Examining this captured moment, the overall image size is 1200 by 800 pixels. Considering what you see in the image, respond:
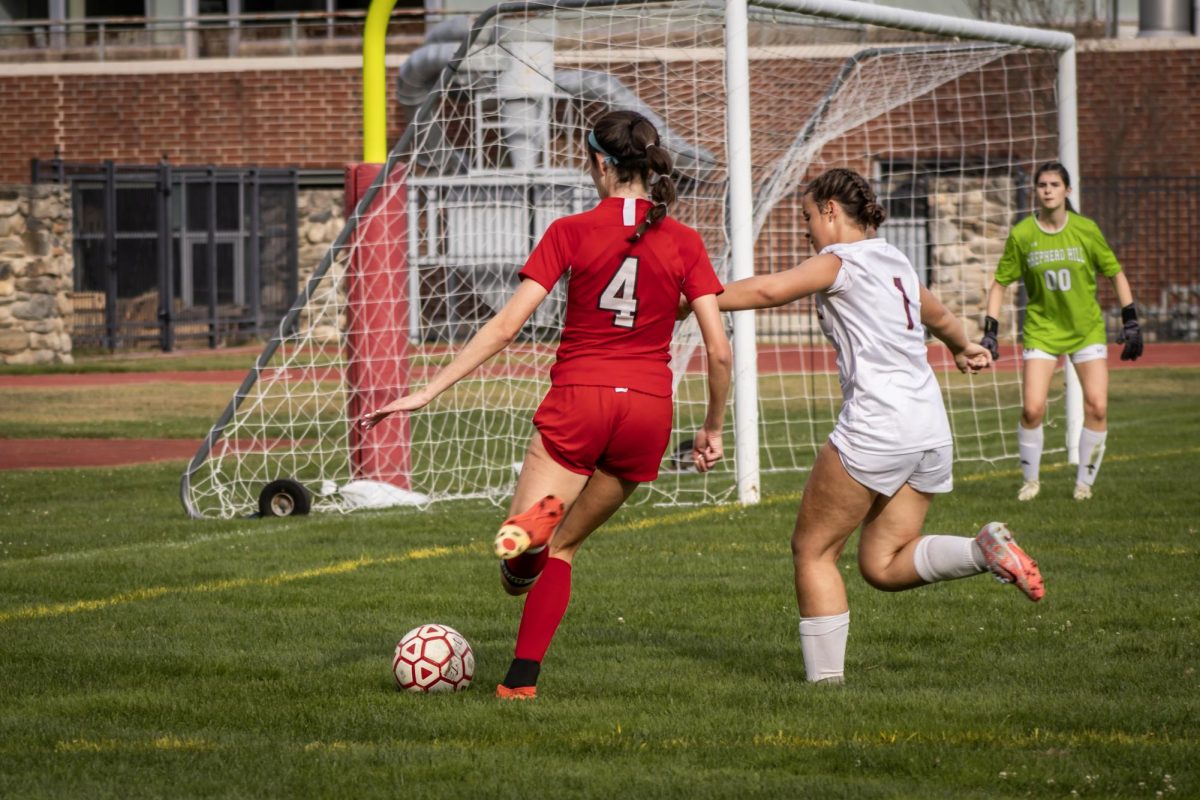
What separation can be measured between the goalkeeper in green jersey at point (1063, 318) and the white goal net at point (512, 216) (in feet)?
6.40

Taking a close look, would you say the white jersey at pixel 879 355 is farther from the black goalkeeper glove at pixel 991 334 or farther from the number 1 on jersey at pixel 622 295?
the black goalkeeper glove at pixel 991 334

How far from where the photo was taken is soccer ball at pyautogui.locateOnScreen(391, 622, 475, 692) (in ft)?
19.5

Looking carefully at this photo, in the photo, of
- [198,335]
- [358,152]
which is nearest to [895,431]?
[198,335]

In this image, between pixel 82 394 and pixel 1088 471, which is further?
pixel 82 394

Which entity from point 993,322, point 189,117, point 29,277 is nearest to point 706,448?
point 993,322

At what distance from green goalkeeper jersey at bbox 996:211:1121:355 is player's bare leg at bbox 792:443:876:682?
569 centimetres

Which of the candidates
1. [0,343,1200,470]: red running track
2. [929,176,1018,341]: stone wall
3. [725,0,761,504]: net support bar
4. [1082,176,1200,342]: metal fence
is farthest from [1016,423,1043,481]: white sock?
[1082,176,1200,342]: metal fence

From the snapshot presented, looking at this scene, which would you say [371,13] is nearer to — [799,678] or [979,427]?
[799,678]

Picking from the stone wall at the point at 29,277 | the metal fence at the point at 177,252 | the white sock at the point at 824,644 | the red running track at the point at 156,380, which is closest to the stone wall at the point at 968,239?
the red running track at the point at 156,380

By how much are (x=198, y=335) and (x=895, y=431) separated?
24.2m

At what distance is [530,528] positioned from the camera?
5.33 meters

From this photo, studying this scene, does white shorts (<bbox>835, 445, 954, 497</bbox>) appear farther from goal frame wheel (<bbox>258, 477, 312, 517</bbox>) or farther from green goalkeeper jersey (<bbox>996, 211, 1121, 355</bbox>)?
goal frame wheel (<bbox>258, 477, 312, 517</bbox>)

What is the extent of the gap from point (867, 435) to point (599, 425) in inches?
36.4

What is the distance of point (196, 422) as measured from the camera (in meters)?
17.1
